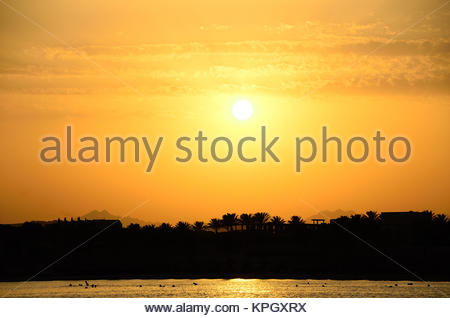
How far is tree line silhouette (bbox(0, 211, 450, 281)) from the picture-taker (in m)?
163

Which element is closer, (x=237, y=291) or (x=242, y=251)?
(x=237, y=291)

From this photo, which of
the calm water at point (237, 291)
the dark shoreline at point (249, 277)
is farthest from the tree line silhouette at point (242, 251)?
the calm water at point (237, 291)

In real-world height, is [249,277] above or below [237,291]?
below

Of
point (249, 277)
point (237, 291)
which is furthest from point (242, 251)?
point (237, 291)

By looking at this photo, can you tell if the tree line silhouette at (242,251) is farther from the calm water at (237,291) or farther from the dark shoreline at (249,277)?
the calm water at (237,291)

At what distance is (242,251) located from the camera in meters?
186

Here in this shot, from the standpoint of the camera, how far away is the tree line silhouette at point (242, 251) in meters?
163

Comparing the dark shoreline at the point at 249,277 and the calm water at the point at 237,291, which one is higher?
the calm water at the point at 237,291

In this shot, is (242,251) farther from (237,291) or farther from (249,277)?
(237,291)

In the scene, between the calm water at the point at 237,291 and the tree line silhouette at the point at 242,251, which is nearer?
the calm water at the point at 237,291
